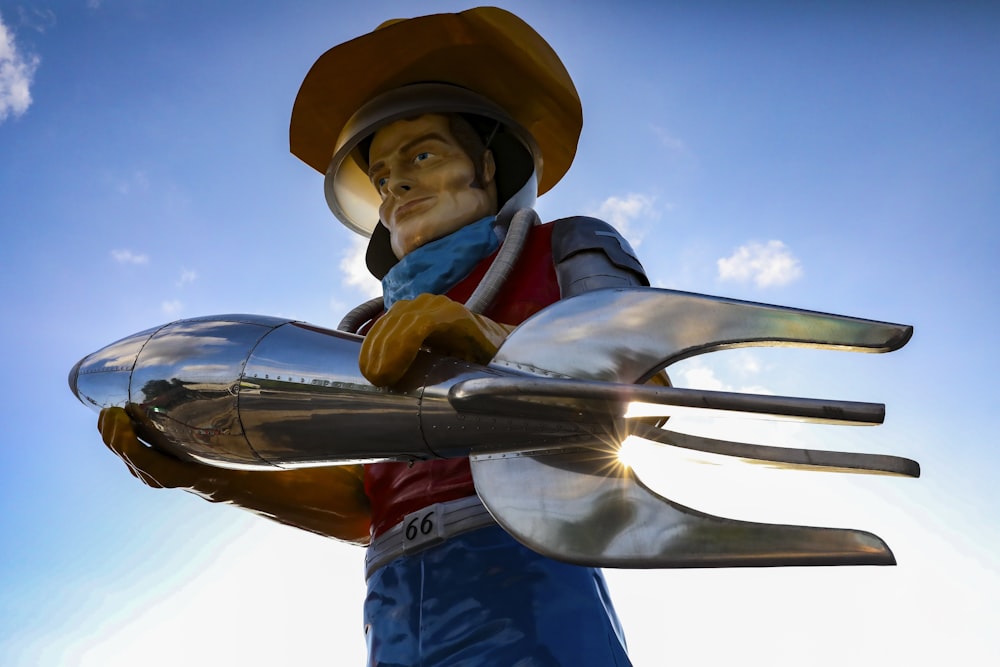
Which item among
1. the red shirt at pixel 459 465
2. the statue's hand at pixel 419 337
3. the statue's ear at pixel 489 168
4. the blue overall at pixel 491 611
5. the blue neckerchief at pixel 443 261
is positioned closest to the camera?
the statue's hand at pixel 419 337

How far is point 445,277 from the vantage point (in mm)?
2314

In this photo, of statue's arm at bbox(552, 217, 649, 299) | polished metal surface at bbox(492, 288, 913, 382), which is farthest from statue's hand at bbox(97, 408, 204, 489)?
statue's arm at bbox(552, 217, 649, 299)

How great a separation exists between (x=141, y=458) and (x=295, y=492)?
60 centimetres

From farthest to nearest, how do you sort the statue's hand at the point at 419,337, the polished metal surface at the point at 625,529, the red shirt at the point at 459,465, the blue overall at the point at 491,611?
the red shirt at the point at 459,465 < the blue overall at the point at 491,611 < the statue's hand at the point at 419,337 < the polished metal surface at the point at 625,529

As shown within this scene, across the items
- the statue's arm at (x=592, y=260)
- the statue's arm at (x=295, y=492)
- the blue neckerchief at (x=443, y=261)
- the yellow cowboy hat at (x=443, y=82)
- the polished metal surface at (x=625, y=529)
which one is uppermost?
the yellow cowboy hat at (x=443, y=82)

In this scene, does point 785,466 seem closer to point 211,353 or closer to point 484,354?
point 484,354

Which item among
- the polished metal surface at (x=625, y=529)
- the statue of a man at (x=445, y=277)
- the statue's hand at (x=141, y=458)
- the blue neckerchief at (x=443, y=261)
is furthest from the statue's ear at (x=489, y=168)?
the polished metal surface at (x=625, y=529)

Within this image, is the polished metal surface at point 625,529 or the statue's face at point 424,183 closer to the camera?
the polished metal surface at point 625,529

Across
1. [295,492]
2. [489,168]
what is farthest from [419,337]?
[489,168]

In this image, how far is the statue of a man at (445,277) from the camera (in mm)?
1788

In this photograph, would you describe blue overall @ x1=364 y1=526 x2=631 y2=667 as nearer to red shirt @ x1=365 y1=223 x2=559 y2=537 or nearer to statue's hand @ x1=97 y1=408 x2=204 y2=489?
red shirt @ x1=365 y1=223 x2=559 y2=537

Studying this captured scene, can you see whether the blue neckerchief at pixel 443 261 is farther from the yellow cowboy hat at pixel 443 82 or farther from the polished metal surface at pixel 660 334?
the polished metal surface at pixel 660 334

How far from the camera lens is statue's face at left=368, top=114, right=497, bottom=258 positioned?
245cm

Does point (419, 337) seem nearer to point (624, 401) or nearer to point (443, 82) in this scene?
point (624, 401)
